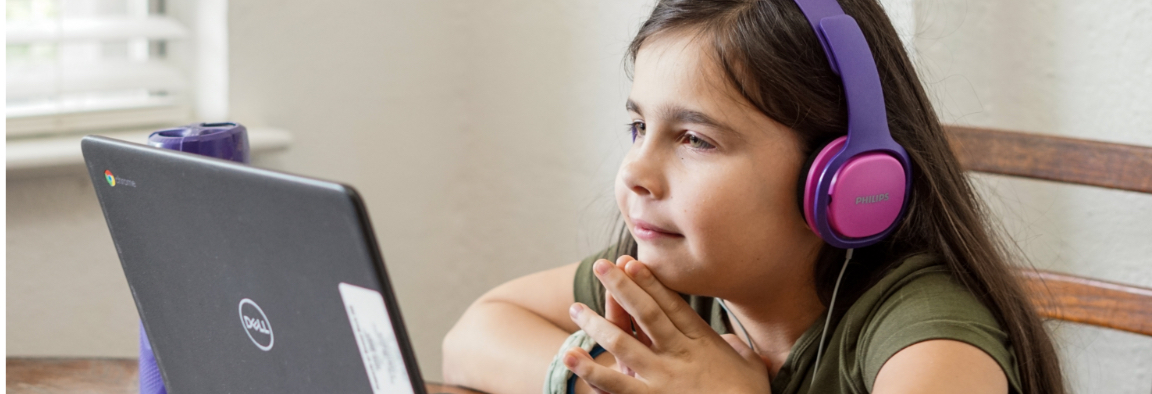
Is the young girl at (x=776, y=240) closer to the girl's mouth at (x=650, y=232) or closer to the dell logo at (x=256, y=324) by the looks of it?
the girl's mouth at (x=650, y=232)

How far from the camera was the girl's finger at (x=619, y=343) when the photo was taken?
778 millimetres

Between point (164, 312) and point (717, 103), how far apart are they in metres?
0.46

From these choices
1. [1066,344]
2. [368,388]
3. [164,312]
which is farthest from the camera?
[1066,344]

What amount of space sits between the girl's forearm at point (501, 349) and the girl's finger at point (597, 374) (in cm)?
27

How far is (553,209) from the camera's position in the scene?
6.04ft

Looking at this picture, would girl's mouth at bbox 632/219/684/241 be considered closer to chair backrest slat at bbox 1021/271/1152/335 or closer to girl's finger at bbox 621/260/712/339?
girl's finger at bbox 621/260/712/339

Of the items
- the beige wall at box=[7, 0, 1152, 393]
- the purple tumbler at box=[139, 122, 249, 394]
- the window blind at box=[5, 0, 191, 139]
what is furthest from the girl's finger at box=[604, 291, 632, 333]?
the window blind at box=[5, 0, 191, 139]

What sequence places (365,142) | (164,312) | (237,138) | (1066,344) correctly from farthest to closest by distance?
(365,142)
(1066,344)
(237,138)
(164,312)

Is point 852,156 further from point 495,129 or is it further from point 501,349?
point 495,129

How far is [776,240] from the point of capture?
81 cm

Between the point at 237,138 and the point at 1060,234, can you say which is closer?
the point at 237,138

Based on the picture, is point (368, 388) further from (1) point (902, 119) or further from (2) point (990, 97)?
(2) point (990, 97)

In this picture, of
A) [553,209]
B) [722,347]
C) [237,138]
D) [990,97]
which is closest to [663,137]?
[722,347]

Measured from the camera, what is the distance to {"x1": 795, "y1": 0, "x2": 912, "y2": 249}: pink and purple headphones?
744 mm
